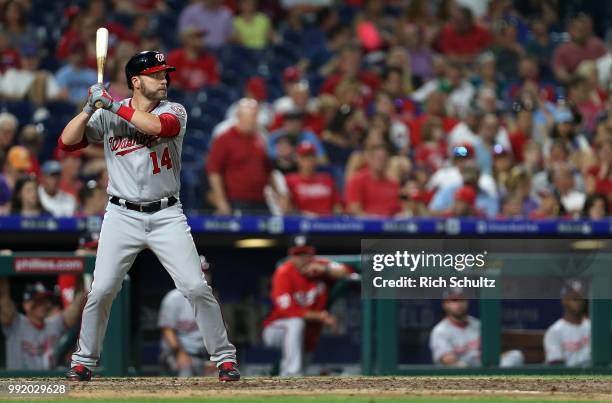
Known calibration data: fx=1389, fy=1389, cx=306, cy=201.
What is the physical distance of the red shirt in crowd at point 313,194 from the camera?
37.4 feet

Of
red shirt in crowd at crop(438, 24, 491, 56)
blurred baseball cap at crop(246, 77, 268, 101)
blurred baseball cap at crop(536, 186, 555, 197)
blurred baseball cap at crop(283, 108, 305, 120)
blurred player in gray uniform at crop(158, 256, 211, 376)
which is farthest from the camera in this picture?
red shirt in crowd at crop(438, 24, 491, 56)

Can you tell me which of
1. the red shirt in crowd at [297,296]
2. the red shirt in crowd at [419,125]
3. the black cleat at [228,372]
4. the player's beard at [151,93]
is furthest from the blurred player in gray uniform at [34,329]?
the red shirt in crowd at [419,125]

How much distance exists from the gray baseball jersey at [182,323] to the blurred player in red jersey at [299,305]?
1.86 ft

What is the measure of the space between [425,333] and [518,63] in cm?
612

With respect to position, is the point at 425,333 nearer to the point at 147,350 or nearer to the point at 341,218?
the point at 341,218

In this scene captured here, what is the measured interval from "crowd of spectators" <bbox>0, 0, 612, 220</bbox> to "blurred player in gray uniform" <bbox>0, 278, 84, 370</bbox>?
985 millimetres

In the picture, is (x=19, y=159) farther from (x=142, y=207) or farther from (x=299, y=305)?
(x=142, y=207)

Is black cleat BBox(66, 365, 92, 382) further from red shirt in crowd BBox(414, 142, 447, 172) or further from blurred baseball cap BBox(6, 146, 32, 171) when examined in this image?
red shirt in crowd BBox(414, 142, 447, 172)

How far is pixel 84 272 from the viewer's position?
9516mm

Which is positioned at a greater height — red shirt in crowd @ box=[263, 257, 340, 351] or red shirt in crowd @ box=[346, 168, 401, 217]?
red shirt in crowd @ box=[346, 168, 401, 217]

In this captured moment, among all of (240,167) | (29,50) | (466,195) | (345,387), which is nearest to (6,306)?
(240,167)

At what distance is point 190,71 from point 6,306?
15.4 ft

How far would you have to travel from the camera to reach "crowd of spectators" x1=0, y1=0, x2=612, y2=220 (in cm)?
1132

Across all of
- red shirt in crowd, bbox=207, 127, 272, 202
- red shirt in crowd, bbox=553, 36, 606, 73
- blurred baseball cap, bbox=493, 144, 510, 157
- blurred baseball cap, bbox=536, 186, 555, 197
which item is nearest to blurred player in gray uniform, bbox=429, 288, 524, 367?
red shirt in crowd, bbox=207, 127, 272, 202
